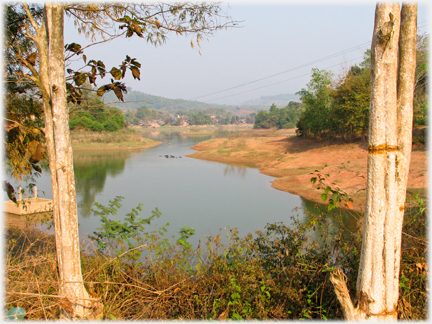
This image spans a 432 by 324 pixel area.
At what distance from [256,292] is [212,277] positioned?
51 centimetres

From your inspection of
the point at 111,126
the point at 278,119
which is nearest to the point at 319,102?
the point at 111,126

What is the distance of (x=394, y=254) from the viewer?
96.0 inches

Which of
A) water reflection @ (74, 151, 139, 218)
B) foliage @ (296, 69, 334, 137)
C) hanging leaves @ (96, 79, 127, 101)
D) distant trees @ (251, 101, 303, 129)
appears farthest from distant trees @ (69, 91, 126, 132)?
hanging leaves @ (96, 79, 127, 101)

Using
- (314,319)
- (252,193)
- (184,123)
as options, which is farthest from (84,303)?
(184,123)

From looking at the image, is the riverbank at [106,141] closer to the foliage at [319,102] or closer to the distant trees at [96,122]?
the distant trees at [96,122]

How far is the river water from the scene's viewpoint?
33.9 feet

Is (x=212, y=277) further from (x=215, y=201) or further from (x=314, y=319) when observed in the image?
(x=215, y=201)

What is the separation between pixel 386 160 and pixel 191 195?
13089 mm

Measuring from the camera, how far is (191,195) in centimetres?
1514

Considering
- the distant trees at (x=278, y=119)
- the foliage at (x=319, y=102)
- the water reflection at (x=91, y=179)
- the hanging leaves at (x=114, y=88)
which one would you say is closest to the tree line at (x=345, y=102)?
the foliage at (x=319, y=102)

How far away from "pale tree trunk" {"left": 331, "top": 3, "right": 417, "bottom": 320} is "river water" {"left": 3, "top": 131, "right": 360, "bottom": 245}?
305 centimetres

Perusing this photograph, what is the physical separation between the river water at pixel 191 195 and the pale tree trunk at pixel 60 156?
11.8 feet

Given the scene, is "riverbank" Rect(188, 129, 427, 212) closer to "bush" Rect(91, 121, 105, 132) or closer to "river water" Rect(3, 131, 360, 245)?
"river water" Rect(3, 131, 360, 245)

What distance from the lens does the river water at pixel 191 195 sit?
33.9ft
